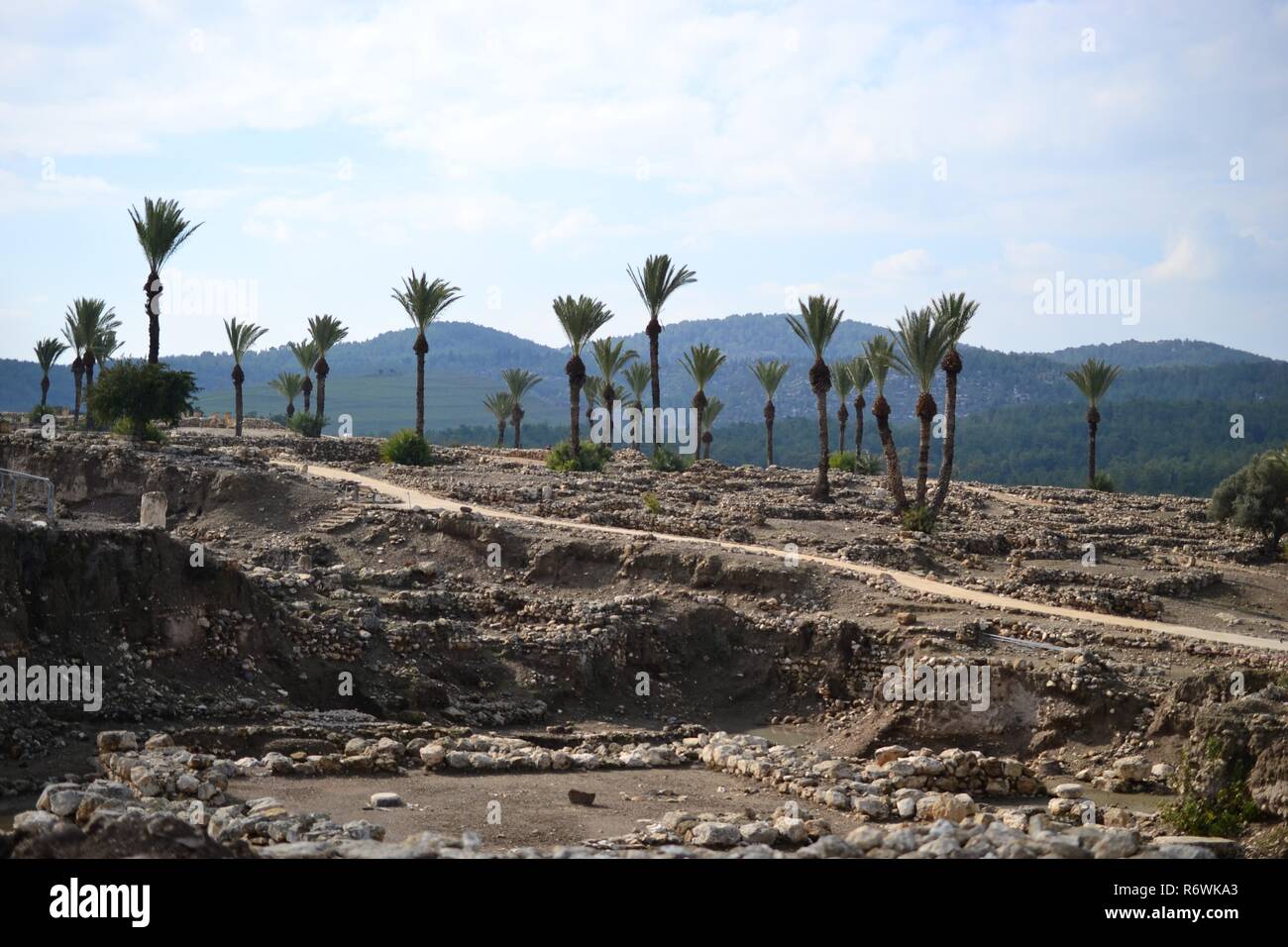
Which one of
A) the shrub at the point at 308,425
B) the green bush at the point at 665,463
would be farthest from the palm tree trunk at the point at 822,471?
the shrub at the point at 308,425

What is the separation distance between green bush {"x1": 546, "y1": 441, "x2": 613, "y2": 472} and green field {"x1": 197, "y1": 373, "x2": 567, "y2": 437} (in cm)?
9847

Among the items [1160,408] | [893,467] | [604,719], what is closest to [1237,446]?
[1160,408]

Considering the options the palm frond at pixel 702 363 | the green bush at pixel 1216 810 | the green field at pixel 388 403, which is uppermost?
the green field at pixel 388 403

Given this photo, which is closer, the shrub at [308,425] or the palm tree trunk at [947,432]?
the palm tree trunk at [947,432]

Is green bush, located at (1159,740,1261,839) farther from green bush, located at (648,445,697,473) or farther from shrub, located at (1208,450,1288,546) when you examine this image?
green bush, located at (648,445,697,473)

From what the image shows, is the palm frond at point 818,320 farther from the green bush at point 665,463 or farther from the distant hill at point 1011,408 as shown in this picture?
the distant hill at point 1011,408

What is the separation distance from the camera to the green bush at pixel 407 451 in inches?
1578

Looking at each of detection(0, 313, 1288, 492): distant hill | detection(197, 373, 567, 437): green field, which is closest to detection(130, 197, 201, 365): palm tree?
detection(0, 313, 1288, 492): distant hill

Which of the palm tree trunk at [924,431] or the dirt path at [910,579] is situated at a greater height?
the palm tree trunk at [924,431]

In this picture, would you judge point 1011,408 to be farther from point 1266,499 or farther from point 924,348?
point 924,348

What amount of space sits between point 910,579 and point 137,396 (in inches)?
904

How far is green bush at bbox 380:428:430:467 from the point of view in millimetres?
40094

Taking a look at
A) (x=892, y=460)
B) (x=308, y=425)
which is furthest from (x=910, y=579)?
(x=308, y=425)

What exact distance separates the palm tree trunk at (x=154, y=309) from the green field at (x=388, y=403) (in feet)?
324
